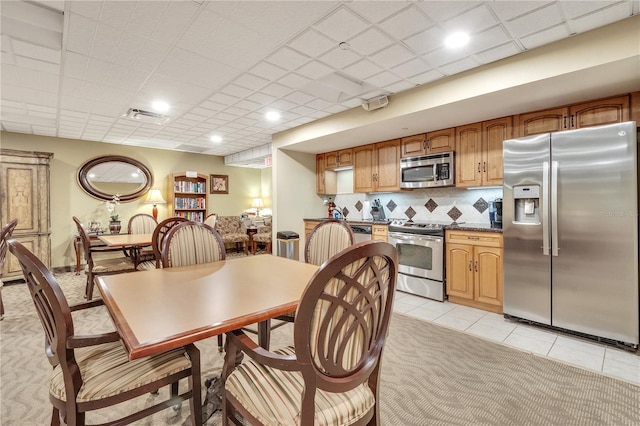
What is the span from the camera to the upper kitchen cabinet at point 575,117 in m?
2.68

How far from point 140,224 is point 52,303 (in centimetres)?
404

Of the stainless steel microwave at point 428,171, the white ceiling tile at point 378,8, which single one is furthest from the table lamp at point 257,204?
the white ceiling tile at point 378,8

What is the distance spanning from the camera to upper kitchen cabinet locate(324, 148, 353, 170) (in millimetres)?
5168

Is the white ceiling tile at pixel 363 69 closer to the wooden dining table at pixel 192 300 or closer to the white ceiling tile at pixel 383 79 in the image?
the white ceiling tile at pixel 383 79

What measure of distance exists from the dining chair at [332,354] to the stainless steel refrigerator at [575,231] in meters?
2.50

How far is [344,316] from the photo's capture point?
3.21ft

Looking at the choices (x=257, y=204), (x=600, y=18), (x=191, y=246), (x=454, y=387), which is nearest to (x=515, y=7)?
(x=600, y=18)

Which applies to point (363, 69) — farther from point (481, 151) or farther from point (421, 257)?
point (421, 257)

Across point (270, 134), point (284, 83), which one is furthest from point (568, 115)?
point (270, 134)

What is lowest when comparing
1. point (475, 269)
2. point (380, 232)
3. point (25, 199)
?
point (475, 269)

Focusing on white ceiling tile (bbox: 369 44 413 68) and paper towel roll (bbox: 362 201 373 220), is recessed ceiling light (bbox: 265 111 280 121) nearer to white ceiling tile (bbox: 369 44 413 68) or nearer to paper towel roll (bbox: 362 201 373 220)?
white ceiling tile (bbox: 369 44 413 68)

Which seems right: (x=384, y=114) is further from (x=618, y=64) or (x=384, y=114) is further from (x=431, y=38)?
(x=618, y=64)

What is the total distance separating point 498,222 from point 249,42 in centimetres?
325

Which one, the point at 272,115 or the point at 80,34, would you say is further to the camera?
the point at 272,115
